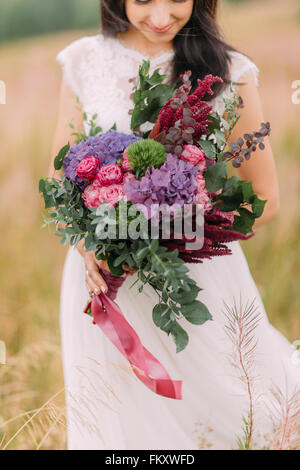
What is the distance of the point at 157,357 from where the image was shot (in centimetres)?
161

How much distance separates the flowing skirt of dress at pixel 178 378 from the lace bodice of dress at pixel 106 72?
0.52m

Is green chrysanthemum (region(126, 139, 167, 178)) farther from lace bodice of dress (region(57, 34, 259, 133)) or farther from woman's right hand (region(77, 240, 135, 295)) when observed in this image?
lace bodice of dress (region(57, 34, 259, 133))

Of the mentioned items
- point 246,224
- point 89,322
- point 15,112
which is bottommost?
point 89,322

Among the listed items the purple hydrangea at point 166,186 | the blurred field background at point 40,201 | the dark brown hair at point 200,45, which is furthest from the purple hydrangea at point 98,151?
the blurred field background at point 40,201

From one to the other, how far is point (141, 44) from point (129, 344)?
1.02 meters

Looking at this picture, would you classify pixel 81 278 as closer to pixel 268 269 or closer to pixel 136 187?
pixel 136 187

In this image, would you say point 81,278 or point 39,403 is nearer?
point 81,278

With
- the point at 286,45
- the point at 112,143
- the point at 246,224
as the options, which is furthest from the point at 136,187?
the point at 286,45

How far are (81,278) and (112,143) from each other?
0.60 m

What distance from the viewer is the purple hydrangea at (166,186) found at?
1085mm

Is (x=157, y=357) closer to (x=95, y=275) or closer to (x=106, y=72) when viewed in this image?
(x=95, y=275)

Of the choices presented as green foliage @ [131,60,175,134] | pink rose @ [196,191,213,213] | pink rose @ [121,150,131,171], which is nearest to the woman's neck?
green foliage @ [131,60,175,134]

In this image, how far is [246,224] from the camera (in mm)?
1229

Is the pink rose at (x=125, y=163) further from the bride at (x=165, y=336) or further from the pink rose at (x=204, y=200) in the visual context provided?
the bride at (x=165, y=336)
